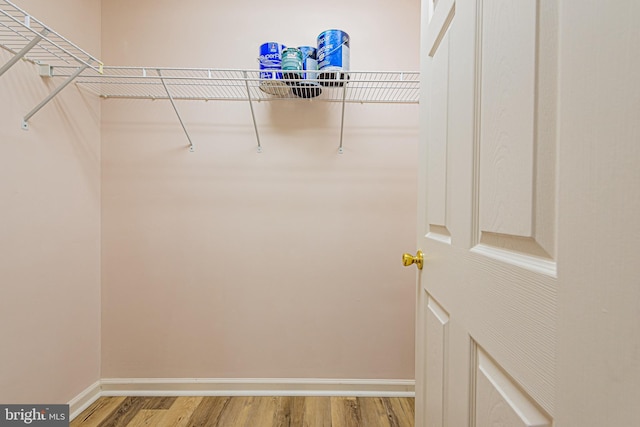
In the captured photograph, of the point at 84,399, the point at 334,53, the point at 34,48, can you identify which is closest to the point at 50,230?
the point at 34,48

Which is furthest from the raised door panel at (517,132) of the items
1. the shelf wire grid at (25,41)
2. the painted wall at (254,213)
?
the shelf wire grid at (25,41)

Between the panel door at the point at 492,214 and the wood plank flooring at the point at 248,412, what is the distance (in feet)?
2.58

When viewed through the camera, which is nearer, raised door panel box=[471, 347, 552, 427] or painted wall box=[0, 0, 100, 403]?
raised door panel box=[471, 347, 552, 427]

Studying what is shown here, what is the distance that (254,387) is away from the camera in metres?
1.61

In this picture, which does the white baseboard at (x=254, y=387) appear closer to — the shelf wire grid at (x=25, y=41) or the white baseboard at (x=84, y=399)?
the white baseboard at (x=84, y=399)

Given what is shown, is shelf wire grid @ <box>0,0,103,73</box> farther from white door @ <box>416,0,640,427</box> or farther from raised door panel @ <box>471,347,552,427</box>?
raised door panel @ <box>471,347,552,427</box>

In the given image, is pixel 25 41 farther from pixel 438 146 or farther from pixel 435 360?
pixel 435 360

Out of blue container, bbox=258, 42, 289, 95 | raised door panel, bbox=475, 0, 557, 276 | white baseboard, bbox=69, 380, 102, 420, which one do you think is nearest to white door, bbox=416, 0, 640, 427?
raised door panel, bbox=475, 0, 557, 276

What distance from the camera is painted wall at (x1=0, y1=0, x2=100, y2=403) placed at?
44.4 inches

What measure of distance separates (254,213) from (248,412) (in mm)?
1014

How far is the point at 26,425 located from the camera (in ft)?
3.73

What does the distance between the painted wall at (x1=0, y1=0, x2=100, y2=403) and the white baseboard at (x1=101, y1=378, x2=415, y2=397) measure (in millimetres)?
198

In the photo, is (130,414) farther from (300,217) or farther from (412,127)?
(412,127)

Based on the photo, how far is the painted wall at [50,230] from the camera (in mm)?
1129
